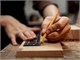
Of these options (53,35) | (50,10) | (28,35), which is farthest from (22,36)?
(50,10)

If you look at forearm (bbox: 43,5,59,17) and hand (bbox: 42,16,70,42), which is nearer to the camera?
hand (bbox: 42,16,70,42)

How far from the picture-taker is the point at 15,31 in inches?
38.3

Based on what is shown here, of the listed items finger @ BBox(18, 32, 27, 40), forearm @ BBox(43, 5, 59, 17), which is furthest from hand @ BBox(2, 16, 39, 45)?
forearm @ BBox(43, 5, 59, 17)

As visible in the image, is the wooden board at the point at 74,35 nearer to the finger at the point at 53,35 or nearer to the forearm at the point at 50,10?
the finger at the point at 53,35

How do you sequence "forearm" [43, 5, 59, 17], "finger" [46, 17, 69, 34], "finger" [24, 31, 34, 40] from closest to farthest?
"finger" [46, 17, 69, 34] → "finger" [24, 31, 34, 40] → "forearm" [43, 5, 59, 17]

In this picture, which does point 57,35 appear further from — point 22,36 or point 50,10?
point 50,10

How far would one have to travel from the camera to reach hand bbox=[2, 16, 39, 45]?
882 millimetres

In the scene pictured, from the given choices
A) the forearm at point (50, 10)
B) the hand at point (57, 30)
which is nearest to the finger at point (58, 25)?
the hand at point (57, 30)

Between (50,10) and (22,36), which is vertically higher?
(50,10)

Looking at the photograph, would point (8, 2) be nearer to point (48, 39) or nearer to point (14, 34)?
point (14, 34)

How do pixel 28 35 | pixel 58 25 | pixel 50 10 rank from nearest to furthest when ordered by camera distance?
pixel 58 25 → pixel 28 35 → pixel 50 10

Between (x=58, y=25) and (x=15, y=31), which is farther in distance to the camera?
(x=15, y=31)

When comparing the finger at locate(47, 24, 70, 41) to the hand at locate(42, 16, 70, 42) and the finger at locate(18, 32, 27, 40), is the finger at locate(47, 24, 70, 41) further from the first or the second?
the finger at locate(18, 32, 27, 40)

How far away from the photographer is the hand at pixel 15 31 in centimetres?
88
